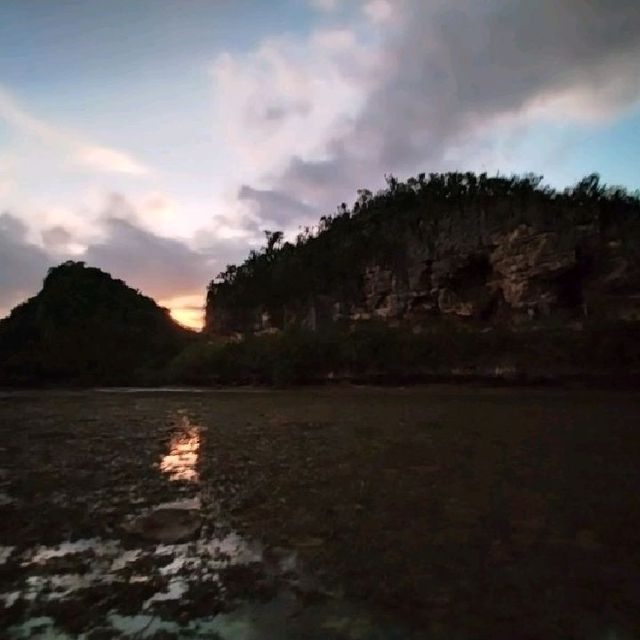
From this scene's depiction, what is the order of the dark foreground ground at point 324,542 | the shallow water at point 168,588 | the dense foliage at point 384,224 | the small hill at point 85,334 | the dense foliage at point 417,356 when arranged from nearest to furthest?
1. the shallow water at point 168,588
2. the dark foreground ground at point 324,542
3. the dense foliage at point 417,356
4. the dense foliage at point 384,224
5. the small hill at point 85,334

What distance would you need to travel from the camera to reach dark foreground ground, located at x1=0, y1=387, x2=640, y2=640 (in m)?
3.41

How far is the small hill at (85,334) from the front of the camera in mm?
A: 65500

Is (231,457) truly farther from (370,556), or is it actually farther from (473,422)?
(473,422)

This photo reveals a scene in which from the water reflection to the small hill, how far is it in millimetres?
49924

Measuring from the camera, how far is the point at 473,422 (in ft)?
51.3

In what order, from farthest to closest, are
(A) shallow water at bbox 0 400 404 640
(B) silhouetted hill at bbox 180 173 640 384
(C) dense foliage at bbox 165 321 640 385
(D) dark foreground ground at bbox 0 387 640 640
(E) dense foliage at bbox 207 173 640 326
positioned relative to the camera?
(E) dense foliage at bbox 207 173 640 326
(B) silhouetted hill at bbox 180 173 640 384
(C) dense foliage at bbox 165 321 640 385
(D) dark foreground ground at bbox 0 387 640 640
(A) shallow water at bbox 0 400 404 640

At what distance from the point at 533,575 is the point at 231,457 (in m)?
6.77

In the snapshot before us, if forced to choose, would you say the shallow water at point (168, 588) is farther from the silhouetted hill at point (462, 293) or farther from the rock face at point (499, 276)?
the rock face at point (499, 276)

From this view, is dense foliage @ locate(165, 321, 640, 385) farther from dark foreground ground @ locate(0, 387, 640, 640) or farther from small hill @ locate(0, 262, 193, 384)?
dark foreground ground @ locate(0, 387, 640, 640)

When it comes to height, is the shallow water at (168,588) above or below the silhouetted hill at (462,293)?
below

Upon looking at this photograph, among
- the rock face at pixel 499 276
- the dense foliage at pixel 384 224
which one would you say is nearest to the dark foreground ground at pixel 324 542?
the rock face at pixel 499 276

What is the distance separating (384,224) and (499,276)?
21.2 metres

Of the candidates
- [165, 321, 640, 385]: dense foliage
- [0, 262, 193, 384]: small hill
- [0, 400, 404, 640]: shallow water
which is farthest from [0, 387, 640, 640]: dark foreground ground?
[0, 262, 193, 384]: small hill

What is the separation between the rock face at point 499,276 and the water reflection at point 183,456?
36413 mm
